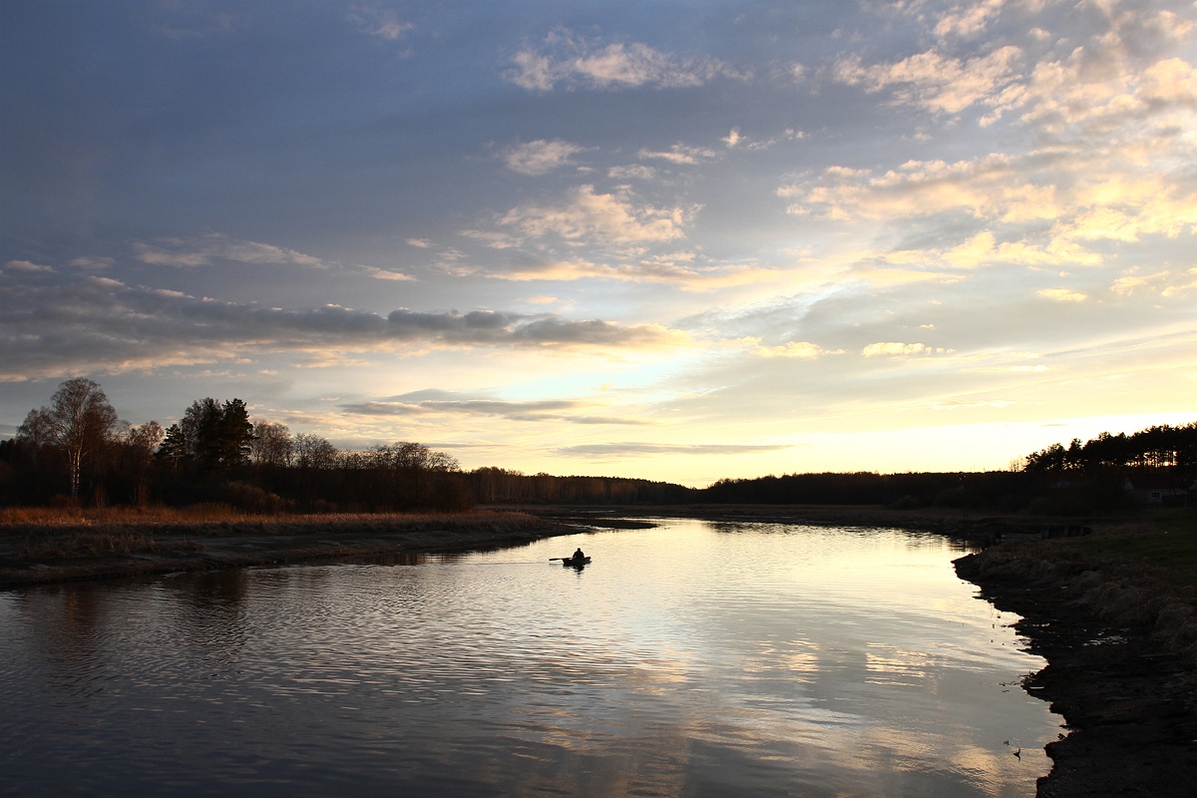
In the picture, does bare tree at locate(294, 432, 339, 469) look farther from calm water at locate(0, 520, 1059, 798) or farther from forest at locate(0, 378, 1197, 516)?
calm water at locate(0, 520, 1059, 798)

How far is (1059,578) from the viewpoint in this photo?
31.6 m

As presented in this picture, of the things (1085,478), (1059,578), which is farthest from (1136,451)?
(1059,578)

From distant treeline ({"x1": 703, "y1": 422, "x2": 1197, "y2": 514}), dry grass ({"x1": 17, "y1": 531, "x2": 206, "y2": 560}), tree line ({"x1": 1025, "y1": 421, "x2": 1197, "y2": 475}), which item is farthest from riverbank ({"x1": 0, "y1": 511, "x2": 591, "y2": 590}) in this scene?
tree line ({"x1": 1025, "y1": 421, "x2": 1197, "y2": 475})

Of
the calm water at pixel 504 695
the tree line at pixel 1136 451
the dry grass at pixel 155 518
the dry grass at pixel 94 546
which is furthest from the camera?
→ the tree line at pixel 1136 451

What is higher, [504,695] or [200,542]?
[200,542]

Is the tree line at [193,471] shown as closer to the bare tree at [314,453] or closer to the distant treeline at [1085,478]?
the bare tree at [314,453]

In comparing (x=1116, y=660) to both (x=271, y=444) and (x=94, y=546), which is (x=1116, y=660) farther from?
(x=271, y=444)

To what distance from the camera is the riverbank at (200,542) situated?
1261 inches

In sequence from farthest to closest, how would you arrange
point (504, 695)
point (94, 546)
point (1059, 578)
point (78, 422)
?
point (78, 422), point (94, 546), point (1059, 578), point (504, 695)

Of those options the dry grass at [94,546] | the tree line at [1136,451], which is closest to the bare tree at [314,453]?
the dry grass at [94,546]

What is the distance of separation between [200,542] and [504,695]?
33451 mm

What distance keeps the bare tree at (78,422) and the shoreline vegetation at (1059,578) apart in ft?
80.4

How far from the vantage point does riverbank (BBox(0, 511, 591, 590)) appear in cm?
3203

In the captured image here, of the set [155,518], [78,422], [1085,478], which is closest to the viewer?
[155,518]
